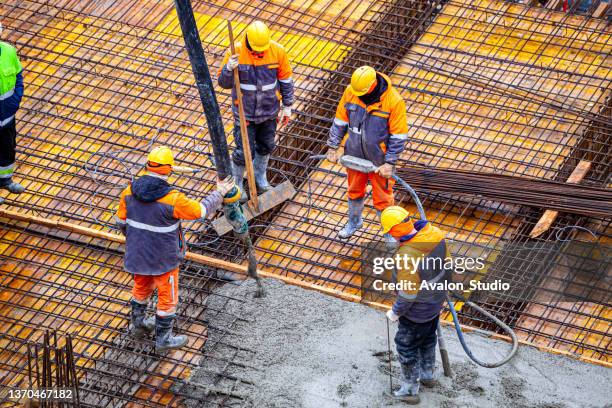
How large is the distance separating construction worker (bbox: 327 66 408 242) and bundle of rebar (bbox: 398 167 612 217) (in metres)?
0.93

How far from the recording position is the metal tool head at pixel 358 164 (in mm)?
9477

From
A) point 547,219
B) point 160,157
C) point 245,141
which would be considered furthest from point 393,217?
point 547,219

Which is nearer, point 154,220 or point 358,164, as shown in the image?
point 154,220

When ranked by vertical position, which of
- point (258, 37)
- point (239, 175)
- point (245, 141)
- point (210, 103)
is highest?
point (258, 37)

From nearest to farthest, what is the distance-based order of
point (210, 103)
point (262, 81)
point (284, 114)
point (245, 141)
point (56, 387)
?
point (56, 387) < point (210, 103) < point (245, 141) < point (262, 81) < point (284, 114)

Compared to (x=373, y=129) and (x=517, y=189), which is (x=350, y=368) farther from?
(x=517, y=189)

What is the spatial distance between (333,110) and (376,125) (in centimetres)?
234

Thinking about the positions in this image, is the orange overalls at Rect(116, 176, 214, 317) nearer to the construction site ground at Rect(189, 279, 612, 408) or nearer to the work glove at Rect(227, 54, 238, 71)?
the construction site ground at Rect(189, 279, 612, 408)

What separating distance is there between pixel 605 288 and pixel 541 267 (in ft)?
2.00

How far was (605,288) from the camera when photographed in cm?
957

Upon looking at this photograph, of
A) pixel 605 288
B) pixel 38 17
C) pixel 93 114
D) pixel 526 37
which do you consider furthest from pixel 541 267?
pixel 38 17

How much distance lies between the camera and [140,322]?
9.03 metres

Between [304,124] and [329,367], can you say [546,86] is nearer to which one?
[304,124]

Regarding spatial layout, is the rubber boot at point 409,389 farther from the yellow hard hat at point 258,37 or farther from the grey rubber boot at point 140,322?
the yellow hard hat at point 258,37
